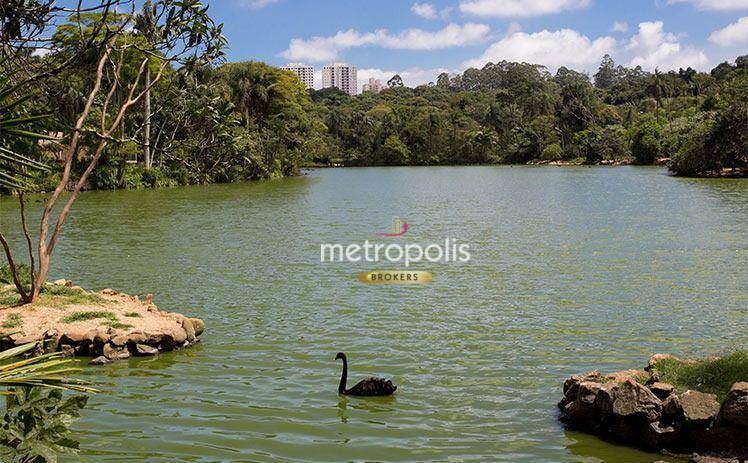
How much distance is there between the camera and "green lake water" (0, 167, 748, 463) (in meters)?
7.28

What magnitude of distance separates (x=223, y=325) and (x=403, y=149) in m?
101

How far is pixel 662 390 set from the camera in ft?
23.3

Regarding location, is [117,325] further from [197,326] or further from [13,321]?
[13,321]

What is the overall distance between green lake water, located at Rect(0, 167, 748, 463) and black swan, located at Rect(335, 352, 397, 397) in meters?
0.11

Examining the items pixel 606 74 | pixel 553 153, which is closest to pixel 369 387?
pixel 553 153

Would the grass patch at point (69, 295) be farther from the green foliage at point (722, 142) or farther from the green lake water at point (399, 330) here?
the green foliage at point (722, 142)

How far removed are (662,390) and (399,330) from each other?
490 centimetres

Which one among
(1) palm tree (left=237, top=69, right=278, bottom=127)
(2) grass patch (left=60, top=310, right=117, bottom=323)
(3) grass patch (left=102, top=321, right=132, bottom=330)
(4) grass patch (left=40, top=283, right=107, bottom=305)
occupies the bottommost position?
(3) grass patch (left=102, top=321, right=132, bottom=330)

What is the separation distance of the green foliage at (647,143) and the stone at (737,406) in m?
73.3

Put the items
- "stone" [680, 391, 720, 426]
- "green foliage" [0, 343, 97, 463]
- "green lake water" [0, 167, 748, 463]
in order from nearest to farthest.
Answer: "green foliage" [0, 343, 97, 463]
"stone" [680, 391, 720, 426]
"green lake water" [0, 167, 748, 463]

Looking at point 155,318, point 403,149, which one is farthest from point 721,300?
point 403,149

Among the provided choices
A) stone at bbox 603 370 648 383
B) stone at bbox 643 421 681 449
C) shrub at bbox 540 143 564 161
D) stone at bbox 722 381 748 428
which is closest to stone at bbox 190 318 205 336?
stone at bbox 603 370 648 383

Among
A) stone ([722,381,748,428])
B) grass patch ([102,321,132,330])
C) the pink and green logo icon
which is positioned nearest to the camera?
stone ([722,381,748,428])

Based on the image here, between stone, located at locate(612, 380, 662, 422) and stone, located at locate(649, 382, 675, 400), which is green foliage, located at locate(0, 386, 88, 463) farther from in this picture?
stone, located at locate(649, 382, 675, 400)
